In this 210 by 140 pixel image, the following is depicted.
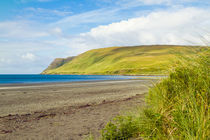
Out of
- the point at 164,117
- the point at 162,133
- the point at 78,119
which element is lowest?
the point at 78,119

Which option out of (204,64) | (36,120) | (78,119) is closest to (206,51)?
(204,64)

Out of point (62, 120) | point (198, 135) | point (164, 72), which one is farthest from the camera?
point (62, 120)

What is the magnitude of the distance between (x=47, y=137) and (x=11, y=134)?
160 centimetres

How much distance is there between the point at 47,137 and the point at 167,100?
4513 millimetres

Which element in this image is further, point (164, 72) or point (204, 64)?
point (164, 72)

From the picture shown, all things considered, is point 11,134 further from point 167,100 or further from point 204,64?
point 204,64

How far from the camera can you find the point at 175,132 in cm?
482

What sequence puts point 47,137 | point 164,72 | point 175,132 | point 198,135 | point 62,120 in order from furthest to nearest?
point 62,120 → point 47,137 → point 164,72 → point 175,132 → point 198,135

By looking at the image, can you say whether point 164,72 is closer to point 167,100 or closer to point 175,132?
point 167,100

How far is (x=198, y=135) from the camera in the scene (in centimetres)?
371

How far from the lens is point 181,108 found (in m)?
5.04

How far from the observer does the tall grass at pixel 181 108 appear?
13.4ft

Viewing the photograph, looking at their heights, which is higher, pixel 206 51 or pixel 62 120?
pixel 206 51

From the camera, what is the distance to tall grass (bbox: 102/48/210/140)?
4.09 meters
